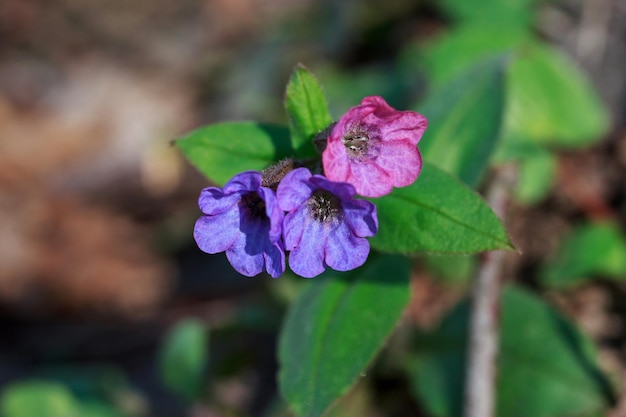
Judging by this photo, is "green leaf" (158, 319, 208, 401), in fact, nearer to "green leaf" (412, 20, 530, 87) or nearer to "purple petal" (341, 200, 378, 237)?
"purple petal" (341, 200, 378, 237)

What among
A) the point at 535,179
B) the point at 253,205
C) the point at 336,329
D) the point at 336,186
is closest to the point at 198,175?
the point at 535,179

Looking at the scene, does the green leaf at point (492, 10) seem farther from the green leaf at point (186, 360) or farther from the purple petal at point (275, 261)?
the purple petal at point (275, 261)

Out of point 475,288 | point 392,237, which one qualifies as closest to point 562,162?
point 475,288

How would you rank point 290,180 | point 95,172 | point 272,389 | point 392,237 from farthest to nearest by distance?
1. point 95,172
2. point 272,389
3. point 392,237
4. point 290,180

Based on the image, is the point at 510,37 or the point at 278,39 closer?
the point at 510,37

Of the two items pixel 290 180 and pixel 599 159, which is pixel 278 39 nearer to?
pixel 599 159
